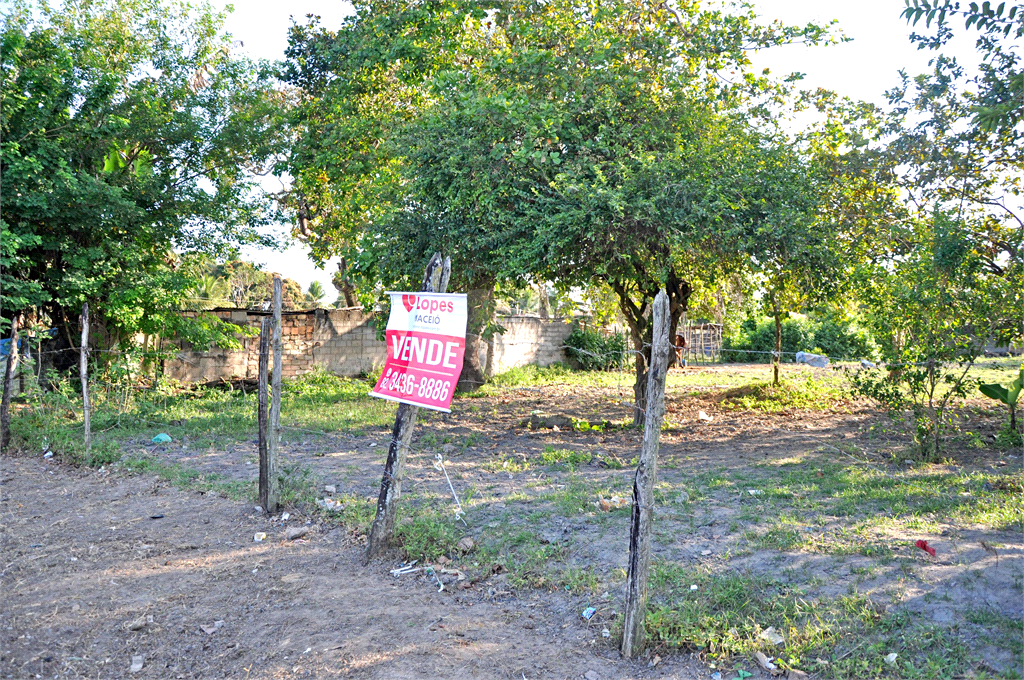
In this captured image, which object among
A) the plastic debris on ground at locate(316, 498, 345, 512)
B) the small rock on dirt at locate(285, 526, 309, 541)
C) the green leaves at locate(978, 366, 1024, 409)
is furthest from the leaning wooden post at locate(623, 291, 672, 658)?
the green leaves at locate(978, 366, 1024, 409)

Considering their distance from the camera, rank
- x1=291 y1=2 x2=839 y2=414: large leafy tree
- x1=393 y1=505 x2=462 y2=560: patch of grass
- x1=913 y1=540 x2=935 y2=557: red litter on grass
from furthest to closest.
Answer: x1=291 y1=2 x2=839 y2=414: large leafy tree, x1=393 y1=505 x2=462 y2=560: patch of grass, x1=913 y1=540 x2=935 y2=557: red litter on grass

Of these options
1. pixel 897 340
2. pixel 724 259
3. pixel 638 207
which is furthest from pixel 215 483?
pixel 897 340

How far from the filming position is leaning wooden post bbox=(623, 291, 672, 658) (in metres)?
3.87

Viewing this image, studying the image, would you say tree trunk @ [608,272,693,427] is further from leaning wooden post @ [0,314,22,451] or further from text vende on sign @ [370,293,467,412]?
leaning wooden post @ [0,314,22,451]

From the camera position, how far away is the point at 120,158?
12.4 metres

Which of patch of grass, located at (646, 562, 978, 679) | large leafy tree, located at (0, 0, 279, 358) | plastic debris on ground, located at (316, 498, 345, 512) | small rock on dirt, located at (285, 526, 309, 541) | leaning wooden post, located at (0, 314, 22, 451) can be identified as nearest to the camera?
patch of grass, located at (646, 562, 978, 679)

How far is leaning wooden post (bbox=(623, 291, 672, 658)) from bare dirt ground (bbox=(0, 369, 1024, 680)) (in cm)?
20

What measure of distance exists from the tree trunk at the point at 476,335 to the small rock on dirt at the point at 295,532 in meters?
5.45

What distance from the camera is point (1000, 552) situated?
487cm

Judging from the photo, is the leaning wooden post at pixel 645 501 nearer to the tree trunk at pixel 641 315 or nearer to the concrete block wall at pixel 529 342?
the tree trunk at pixel 641 315

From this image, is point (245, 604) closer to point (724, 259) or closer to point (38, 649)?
point (38, 649)

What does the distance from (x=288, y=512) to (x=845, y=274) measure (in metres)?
7.71

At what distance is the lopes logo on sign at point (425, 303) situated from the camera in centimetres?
528

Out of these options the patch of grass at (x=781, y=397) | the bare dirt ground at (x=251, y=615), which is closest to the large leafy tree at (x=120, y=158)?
the bare dirt ground at (x=251, y=615)
